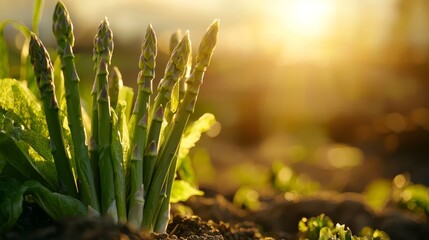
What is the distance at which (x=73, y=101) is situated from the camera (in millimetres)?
2480

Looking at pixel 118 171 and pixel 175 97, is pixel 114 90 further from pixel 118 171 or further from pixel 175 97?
pixel 118 171

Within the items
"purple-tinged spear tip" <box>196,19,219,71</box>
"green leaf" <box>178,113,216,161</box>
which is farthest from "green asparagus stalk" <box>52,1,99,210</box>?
"green leaf" <box>178,113,216,161</box>

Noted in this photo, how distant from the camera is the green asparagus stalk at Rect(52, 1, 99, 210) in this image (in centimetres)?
242

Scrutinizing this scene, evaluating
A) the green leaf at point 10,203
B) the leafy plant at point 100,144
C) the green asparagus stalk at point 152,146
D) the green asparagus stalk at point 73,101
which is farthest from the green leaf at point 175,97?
the green leaf at point 10,203

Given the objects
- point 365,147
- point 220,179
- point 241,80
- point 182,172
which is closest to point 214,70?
point 241,80

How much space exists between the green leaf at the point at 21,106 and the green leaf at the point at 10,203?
39 cm

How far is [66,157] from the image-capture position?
8.24ft

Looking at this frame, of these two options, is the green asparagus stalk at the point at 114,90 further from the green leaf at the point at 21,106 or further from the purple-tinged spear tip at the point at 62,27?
the purple-tinged spear tip at the point at 62,27

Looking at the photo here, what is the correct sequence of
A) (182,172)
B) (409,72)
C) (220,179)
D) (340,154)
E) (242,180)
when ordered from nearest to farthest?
(182,172), (242,180), (220,179), (340,154), (409,72)

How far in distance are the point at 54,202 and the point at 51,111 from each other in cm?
31

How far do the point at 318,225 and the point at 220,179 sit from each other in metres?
5.71

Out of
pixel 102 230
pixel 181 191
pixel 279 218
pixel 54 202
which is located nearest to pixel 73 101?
pixel 54 202

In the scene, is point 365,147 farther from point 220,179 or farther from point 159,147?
point 159,147

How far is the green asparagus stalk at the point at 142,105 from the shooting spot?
2520mm
